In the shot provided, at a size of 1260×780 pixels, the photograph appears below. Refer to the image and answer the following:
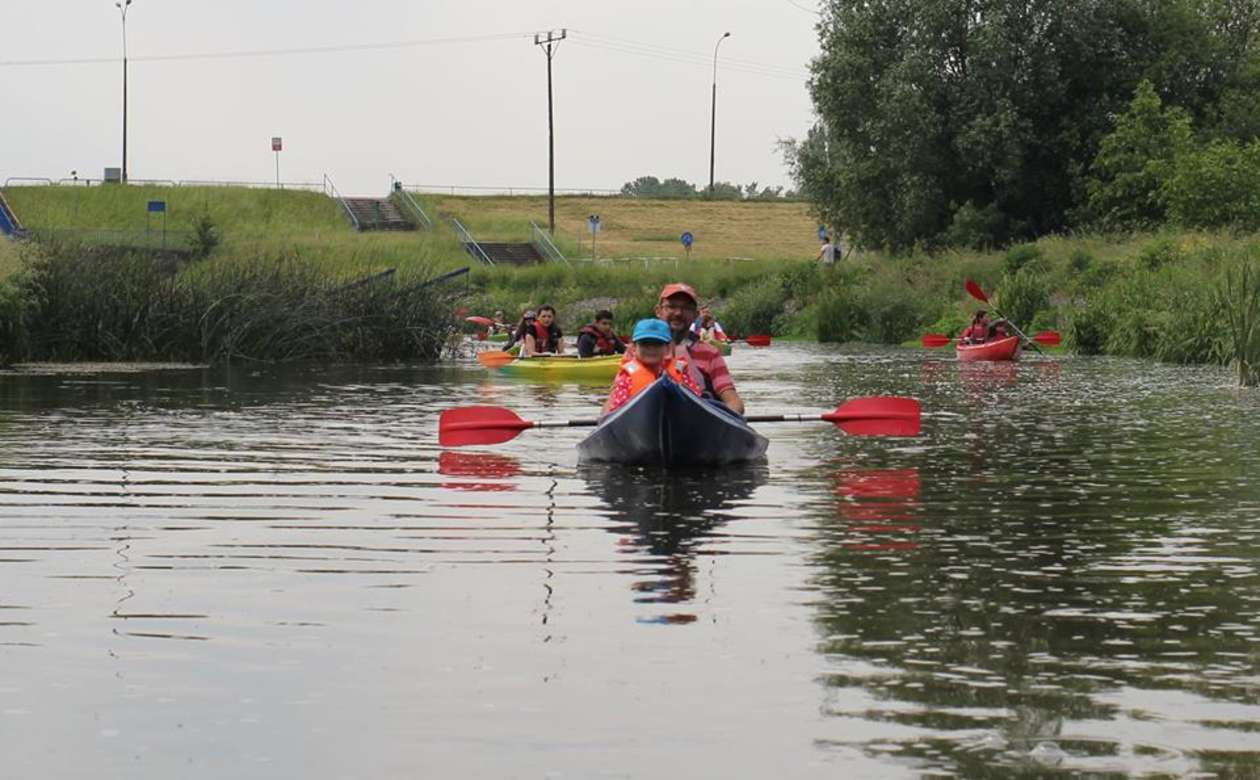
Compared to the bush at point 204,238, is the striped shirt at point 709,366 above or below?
below

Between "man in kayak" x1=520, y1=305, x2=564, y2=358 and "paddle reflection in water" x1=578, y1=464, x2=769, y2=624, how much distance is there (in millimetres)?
15349

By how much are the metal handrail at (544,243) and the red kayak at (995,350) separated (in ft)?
142

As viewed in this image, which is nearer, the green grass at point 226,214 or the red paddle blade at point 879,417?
the red paddle blade at point 879,417

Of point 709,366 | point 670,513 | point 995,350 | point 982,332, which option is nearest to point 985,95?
point 982,332

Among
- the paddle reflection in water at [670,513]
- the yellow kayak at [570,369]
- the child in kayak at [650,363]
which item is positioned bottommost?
the paddle reflection in water at [670,513]

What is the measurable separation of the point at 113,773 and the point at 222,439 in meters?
12.7

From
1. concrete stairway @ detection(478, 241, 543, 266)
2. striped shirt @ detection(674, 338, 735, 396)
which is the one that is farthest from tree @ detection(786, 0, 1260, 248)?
striped shirt @ detection(674, 338, 735, 396)

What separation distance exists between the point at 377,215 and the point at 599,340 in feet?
210

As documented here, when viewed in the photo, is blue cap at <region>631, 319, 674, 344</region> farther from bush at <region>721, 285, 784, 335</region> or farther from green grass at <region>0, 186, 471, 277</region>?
green grass at <region>0, 186, 471, 277</region>

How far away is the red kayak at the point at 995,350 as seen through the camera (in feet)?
119

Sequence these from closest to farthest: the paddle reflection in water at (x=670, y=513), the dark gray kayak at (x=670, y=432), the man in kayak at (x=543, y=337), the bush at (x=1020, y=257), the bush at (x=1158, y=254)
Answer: the paddle reflection in water at (x=670, y=513) → the dark gray kayak at (x=670, y=432) → the man in kayak at (x=543, y=337) → the bush at (x=1158, y=254) → the bush at (x=1020, y=257)

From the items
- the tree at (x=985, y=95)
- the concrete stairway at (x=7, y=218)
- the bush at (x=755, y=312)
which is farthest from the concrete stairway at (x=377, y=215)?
the bush at (x=755, y=312)

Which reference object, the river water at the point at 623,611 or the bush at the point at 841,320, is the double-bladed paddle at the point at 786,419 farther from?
the bush at the point at 841,320

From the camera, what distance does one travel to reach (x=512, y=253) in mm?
83500
